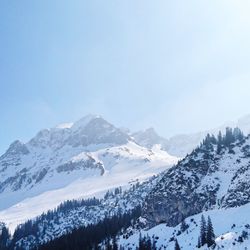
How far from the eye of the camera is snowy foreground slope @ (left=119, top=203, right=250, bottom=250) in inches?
4855

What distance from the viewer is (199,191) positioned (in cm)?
18350

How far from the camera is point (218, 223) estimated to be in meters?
151

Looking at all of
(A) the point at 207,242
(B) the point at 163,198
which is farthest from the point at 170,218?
(A) the point at 207,242

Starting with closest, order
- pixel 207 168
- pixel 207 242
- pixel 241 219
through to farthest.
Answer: pixel 207 242
pixel 241 219
pixel 207 168

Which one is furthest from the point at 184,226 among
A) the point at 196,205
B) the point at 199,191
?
the point at 199,191

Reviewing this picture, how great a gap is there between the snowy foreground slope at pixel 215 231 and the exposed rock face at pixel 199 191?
6076 millimetres

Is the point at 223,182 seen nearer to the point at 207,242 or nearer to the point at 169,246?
the point at 169,246

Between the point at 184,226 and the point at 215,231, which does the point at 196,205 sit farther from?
the point at 215,231

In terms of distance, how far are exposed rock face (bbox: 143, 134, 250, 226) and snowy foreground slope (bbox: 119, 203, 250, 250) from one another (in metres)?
6.08

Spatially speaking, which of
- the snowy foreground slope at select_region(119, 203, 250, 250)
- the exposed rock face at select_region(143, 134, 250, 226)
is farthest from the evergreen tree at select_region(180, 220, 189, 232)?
the exposed rock face at select_region(143, 134, 250, 226)

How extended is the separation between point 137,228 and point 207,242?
67100 millimetres

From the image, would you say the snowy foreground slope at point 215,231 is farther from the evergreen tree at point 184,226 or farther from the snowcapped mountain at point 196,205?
the evergreen tree at point 184,226

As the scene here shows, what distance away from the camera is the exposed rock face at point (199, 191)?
17150 centimetres

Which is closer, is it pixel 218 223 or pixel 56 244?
pixel 218 223
